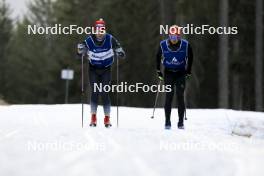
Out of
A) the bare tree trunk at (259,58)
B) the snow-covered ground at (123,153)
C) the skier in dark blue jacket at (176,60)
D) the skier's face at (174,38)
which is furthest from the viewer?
the bare tree trunk at (259,58)

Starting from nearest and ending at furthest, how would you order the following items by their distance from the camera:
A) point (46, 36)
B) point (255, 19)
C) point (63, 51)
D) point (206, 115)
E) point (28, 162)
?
1. point (28, 162)
2. point (206, 115)
3. point (255, 19)
4. point (63, 51)
5. point (46, 36)

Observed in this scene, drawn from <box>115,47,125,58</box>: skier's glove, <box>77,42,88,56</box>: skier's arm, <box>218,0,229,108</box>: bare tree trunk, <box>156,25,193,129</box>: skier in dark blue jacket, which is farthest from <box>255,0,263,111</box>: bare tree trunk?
<box>77,42,88,56</box>: skier's arm

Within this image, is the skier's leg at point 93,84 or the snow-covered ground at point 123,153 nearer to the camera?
the snow-covered ground at point 123,153

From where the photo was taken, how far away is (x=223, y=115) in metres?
16.5

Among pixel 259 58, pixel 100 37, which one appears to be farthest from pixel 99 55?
pixel 259 58

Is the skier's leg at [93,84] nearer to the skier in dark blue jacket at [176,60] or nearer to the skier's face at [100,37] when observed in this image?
the skier's face at [100,37]

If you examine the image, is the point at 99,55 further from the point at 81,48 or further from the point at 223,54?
the point at 223,54

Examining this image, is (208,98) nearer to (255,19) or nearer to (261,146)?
(255,19)

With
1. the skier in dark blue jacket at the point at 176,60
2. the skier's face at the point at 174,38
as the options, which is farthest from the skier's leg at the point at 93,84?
the skier's face at the point at 174,38

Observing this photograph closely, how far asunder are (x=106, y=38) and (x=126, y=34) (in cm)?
3247

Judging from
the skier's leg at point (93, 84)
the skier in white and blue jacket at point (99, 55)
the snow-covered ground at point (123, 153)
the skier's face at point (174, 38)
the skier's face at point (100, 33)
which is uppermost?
the skier's face at point (100, 33)

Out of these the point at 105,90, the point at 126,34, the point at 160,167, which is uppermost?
the point at 126,34

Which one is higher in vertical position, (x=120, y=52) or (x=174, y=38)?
(x=174, y=38)

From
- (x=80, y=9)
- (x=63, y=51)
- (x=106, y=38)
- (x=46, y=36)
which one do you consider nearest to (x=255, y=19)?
(x=80, y=9)
